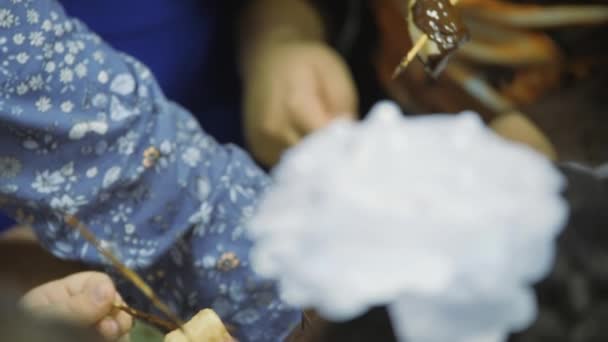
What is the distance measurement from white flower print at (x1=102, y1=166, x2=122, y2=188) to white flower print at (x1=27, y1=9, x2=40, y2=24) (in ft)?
0.44

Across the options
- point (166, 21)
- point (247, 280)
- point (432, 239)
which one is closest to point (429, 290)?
point (432, 239)

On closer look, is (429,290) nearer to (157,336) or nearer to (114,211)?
(157,336)

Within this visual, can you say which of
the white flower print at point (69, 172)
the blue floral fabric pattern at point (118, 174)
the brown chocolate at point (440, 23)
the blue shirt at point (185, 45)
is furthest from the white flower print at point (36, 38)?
the brown chocolate at point (440, 23)

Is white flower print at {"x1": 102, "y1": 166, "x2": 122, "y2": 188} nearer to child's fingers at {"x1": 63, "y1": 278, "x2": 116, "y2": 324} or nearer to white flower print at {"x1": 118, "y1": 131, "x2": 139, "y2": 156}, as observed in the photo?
white flower print at {"x1": 118, "y1": 131, "x2": 139, "y2": 156}

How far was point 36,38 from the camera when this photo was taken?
0.53 metres

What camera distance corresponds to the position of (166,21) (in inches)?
31.1

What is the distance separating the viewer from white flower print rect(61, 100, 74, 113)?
21.7 inches

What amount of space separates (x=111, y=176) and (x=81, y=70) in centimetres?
9

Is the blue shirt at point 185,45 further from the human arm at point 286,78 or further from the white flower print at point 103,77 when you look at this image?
the white flower print at point 103,77

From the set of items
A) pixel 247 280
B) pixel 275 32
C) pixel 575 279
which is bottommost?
pixel 247 280

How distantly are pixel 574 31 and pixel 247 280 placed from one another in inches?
15.9

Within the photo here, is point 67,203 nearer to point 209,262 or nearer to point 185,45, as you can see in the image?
point 209,262

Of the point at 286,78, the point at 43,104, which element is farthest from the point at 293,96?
the point at 43,104

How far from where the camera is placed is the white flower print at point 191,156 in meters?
0.62
